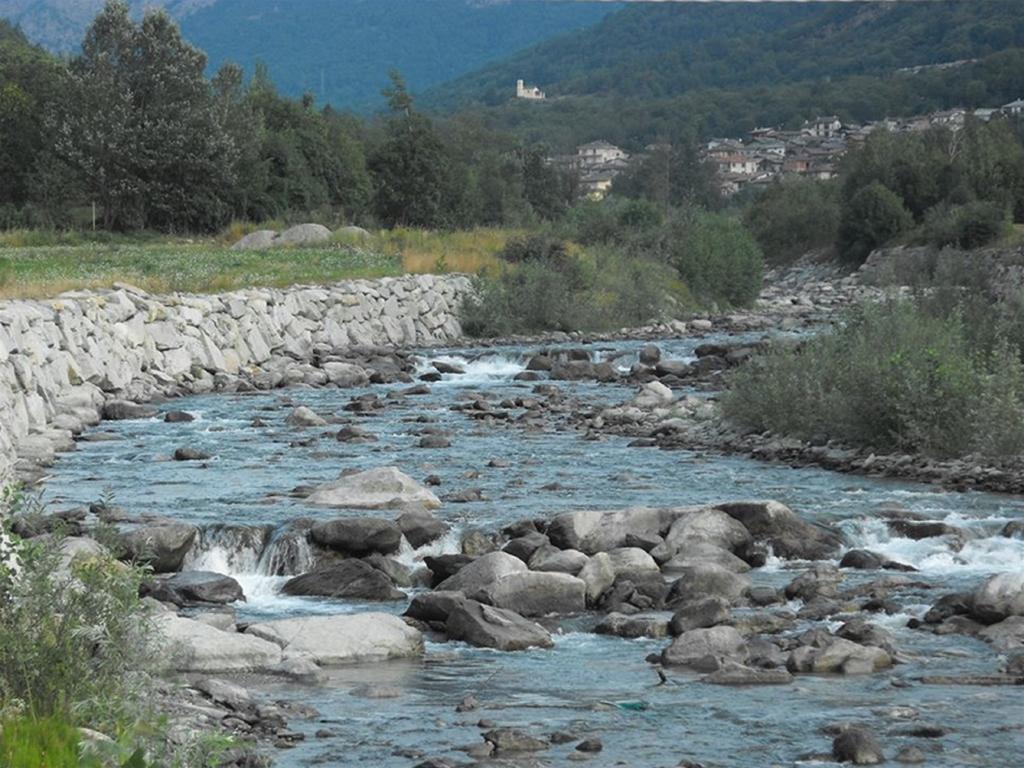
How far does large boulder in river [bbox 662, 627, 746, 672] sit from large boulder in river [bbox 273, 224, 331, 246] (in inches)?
1360

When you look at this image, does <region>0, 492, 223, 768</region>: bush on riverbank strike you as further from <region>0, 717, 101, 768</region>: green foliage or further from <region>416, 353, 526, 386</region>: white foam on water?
<region>416, 353, 526, 386</region>: white foam on water

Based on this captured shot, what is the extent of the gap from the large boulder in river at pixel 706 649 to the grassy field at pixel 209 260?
55.5ft

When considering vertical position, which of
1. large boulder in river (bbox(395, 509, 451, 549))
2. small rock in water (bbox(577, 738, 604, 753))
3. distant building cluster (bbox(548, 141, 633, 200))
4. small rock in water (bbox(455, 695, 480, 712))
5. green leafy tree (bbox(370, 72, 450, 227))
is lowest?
small rock in water (bbox(455, 695, 480, 712))

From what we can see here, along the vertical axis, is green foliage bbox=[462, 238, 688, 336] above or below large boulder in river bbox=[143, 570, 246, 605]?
above

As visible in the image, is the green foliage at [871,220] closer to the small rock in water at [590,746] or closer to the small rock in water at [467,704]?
the small rock in water at [467,704]

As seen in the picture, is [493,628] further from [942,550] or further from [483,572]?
[942,550]

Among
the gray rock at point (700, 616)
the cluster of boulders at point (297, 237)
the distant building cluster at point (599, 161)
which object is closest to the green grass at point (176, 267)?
the cluster of boulders at point (297, 237)

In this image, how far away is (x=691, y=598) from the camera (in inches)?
454

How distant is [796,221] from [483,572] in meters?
67.4

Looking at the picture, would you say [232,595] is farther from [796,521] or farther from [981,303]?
[981,303]

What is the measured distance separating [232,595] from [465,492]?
418 centimetres

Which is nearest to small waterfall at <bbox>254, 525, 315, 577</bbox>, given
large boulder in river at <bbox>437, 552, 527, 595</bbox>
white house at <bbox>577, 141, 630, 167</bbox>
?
large boulder in river at <bbox>437, 552, 527, 595</bbox>

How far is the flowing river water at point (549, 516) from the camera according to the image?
826cm

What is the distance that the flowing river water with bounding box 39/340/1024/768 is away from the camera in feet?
27.1
